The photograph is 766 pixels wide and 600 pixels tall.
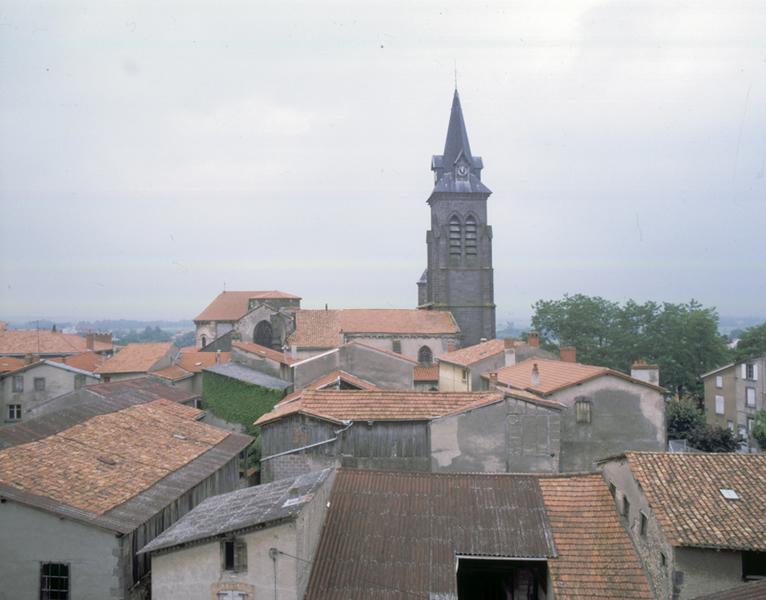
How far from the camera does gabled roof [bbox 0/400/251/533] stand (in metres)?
14.6

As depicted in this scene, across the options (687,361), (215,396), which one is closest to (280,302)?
(215,396)

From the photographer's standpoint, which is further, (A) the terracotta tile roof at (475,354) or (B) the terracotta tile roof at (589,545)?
(A) the terracotta tile roof at (475,354)

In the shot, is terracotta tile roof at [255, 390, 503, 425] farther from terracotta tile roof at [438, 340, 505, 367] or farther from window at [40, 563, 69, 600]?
terracotta tile roof at [438, 340, 505, 367]

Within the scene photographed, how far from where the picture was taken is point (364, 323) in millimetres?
49031

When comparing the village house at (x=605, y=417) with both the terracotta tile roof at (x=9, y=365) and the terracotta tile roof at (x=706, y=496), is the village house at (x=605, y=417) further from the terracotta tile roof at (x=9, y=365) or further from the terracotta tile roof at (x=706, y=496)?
the terracotta tile roof at (x=9, y=365)

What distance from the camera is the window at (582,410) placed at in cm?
2431

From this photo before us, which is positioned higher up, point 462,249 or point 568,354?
point 462,249

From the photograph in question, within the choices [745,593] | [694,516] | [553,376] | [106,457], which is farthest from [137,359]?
[745,593]

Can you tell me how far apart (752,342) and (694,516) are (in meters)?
50.4

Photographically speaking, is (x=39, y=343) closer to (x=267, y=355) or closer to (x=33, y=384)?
(x=33, y=384)

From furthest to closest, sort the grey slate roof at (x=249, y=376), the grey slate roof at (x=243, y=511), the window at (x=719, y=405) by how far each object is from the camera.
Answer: the window at (x=719, y=405), the grey slate roof at (x=249, y=376), the grey slate roof at (x=243, y=511)

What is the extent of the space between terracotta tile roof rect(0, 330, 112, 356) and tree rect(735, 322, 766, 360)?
61139 millimetres

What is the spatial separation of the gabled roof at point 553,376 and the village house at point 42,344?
46.0m

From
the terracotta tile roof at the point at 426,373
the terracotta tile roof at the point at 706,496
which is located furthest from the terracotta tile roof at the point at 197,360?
the terracotta tile roof at the point at 706,496
